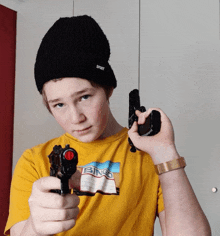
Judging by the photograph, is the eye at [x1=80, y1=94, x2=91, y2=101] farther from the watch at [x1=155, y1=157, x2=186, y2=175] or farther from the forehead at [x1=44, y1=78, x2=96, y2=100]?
the watch at [x1=155, y1=157, x2=186, y2=175]

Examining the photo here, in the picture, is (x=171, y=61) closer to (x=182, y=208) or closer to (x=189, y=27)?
(x=189, y=27)

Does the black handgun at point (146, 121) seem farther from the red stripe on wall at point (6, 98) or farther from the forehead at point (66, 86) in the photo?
the red stripe on wall at point (6, 98)

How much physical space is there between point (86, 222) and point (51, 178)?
0.32 metres

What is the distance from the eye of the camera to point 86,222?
85 centimetres

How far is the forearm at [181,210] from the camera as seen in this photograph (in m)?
0.74

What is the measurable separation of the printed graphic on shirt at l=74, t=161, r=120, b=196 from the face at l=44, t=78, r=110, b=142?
0.44ft

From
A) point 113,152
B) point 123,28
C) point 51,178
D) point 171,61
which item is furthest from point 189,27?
point 51,178

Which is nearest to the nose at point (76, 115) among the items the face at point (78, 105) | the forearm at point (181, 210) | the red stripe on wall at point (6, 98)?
the face at point (78, 105)

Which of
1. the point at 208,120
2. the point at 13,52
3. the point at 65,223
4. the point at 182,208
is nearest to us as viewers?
the point at 65,223

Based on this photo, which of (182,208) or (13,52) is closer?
(182,208)

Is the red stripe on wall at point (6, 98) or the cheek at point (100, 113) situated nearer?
the cheek at point (100, 113)

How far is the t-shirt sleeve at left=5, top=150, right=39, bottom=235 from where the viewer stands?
2.63 ft

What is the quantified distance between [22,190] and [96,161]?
0.25 m

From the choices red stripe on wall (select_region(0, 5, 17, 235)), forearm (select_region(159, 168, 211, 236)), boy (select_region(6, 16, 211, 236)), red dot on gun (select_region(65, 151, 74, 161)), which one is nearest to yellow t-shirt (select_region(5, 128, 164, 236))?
boy (select_region(6, 16, 211, 236))
